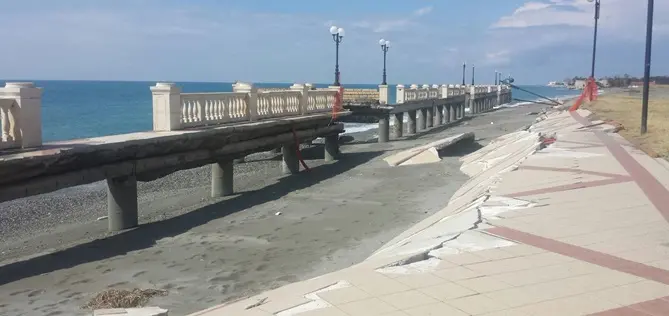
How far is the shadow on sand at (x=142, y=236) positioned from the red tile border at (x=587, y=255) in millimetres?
5932

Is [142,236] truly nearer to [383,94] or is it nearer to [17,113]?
Answer: [17,113]

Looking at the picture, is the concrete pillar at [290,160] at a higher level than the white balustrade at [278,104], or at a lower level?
lower

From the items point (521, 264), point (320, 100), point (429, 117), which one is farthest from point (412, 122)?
point (521, 264)

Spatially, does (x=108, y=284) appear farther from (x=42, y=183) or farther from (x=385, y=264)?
(x=385, y=264)

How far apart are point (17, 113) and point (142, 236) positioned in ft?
9.52

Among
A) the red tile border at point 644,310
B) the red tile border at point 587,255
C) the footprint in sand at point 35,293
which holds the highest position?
the red tile border at point 587,255

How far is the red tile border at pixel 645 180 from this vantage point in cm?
937

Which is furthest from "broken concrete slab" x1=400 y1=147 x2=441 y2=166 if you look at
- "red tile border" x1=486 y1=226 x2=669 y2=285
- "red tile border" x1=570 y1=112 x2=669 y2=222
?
"red tile border" x1=486 y1=226 x2=669 y2=285

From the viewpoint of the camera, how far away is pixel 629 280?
19.4 ft

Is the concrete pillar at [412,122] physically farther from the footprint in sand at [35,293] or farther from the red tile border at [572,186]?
the footprint in sand at [35,293]

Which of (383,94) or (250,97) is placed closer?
(250,97)

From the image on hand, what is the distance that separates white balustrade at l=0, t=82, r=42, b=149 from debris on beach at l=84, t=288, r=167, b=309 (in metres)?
3.41

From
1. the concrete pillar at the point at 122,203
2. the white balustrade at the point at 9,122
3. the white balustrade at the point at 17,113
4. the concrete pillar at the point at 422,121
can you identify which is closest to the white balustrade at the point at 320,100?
the concrete pillar at the point at 122,203

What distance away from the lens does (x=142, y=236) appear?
11.0m
